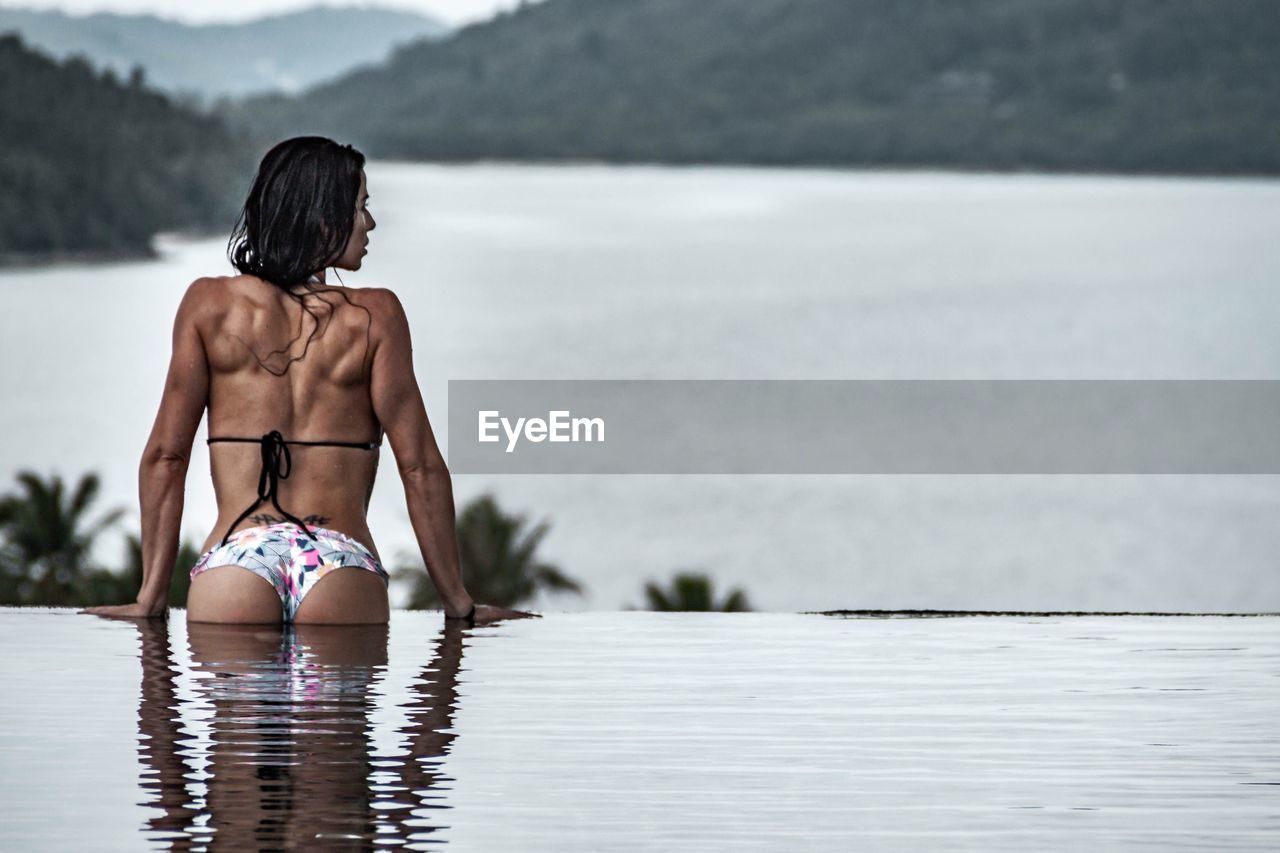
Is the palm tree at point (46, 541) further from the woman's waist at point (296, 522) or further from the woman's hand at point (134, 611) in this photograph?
the woman's waist at point (296, 522)

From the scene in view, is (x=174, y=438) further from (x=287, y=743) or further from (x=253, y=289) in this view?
(x=287, y=743)

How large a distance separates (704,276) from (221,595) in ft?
481

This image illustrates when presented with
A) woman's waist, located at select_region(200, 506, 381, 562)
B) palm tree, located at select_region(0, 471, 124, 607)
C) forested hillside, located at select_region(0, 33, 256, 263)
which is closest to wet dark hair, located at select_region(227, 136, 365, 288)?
woman's waist, located at select_region(200, 506, 381, 562)

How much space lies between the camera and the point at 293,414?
4.43 meters

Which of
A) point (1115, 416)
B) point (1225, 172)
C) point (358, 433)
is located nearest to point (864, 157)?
point (1225, 172)

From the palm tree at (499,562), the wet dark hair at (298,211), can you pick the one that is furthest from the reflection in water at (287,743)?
the palm tree at (499,562)

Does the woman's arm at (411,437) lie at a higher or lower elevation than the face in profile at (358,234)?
lower

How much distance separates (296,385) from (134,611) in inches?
33.3

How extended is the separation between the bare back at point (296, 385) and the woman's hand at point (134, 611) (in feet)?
1.75

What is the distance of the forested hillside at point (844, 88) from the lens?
15062 cm

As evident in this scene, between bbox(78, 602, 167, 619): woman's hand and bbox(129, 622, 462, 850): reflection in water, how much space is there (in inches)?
10.8

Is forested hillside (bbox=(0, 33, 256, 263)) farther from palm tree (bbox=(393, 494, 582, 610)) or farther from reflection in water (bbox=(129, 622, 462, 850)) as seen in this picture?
reflection in water (bbox=(129, 622, 462, 850))

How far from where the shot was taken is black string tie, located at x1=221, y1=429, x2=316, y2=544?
4367 mm

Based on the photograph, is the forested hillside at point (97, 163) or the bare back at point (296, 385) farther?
the forested hillside at point (97, 163)
